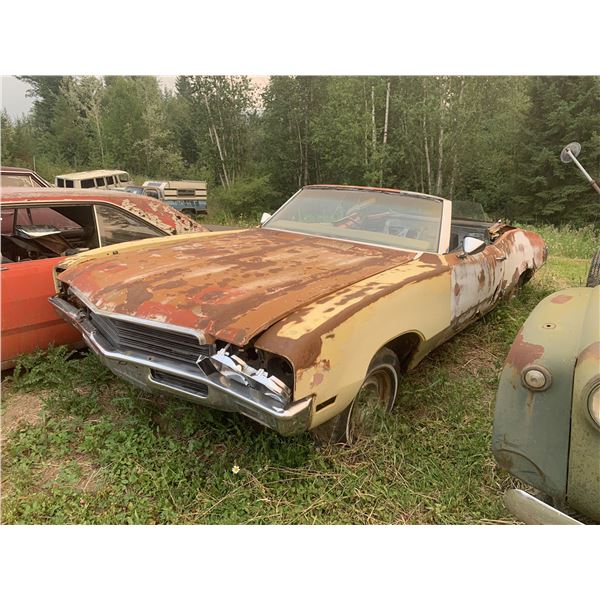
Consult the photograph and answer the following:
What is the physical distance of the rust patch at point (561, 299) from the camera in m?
1.98

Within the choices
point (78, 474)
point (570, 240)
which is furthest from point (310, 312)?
point (570, 240)

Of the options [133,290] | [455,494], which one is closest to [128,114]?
[133,290]

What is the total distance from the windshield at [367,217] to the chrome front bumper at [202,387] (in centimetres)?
179

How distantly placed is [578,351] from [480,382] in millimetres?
1748

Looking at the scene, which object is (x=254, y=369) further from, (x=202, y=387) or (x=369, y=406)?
(x=369, y=406)

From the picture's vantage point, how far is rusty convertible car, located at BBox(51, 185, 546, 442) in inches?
70.4

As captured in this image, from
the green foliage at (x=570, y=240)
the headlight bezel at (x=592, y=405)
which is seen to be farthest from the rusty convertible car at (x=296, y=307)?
the green foliage at (x=570, y=240)

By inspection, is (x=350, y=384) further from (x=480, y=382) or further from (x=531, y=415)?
(x=480, y=382)

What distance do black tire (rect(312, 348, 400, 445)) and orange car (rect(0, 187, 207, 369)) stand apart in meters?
2.13

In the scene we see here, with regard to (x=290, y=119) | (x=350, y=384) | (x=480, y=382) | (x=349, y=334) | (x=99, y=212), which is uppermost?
(x=290, y=119)

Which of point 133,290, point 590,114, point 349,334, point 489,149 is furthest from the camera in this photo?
point 489,149

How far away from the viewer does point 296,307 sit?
195 centimetres

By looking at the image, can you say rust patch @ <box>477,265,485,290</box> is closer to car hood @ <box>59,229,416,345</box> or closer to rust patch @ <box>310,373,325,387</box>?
car hood @ <box>59,229,416,345</box>

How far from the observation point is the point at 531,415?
5.01 ft
